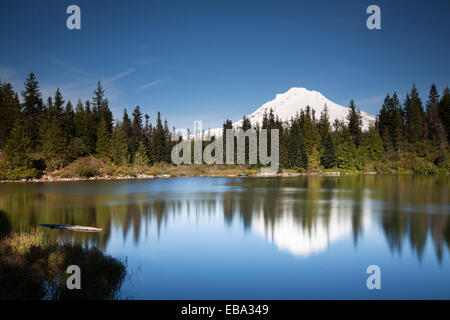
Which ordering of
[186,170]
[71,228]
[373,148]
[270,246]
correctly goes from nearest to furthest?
1. [270,246]
2. [71,228]
3. [186,170]
4. [373,148]

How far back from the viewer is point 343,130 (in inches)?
2800

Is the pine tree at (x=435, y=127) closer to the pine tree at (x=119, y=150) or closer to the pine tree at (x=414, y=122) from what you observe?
the pine tree at (x=414, y=122)

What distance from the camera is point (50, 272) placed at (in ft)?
24.5

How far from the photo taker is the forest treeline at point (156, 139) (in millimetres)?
52594

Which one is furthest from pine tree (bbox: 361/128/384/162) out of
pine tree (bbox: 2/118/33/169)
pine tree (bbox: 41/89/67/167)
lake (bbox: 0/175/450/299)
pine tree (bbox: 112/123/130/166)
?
pine tree (bbox: 2/118/33/169)

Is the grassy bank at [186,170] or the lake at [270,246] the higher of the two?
the grassy bank at [186,170]

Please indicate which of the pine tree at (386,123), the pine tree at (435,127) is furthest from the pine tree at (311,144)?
the pine tree at (435,127)

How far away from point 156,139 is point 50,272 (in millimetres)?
65945

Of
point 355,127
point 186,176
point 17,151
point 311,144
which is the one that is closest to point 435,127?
point 355,127

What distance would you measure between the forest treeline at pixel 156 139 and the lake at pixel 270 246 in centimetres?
3596

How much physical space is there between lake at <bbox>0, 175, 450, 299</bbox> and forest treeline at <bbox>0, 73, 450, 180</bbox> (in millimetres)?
35960

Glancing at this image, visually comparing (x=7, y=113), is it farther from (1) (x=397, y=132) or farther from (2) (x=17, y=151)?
(1) (x=397, y=132)

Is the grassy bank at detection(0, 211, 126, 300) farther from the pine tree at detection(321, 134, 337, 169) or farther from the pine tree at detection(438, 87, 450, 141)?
the pine tree at detection(438, 87, 450, 141)
